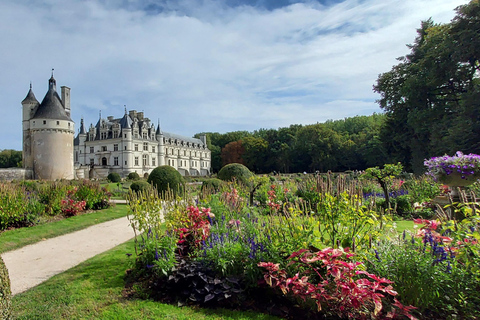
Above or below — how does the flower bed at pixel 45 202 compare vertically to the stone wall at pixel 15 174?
below

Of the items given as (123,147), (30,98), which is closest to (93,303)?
(30,98)

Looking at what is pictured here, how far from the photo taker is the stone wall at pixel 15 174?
1118 inches

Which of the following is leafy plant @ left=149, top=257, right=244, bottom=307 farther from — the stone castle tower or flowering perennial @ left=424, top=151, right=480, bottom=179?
the stone castle tower

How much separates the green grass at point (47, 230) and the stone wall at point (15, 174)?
962 inches

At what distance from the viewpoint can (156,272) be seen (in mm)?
3498

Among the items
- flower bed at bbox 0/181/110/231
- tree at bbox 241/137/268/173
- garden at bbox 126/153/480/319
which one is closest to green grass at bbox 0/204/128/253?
flower bed at bbox 0/181/110/231

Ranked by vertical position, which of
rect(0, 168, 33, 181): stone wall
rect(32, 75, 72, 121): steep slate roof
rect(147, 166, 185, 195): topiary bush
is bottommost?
rect(147, 166, 185, 195): topiary bush

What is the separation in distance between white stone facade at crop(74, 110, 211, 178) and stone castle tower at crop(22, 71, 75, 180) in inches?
291

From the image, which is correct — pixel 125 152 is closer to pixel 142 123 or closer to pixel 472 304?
pixel 142 123

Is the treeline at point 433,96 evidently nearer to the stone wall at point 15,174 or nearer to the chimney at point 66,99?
the chimney at point 66,99

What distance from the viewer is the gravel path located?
4409mm

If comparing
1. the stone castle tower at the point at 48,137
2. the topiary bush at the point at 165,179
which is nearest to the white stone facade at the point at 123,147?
the stone castle tower at the point at 48,137

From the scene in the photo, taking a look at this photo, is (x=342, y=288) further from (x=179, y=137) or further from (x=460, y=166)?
(x=179, y=137)

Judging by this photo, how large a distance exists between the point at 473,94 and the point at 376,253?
18.7 m
